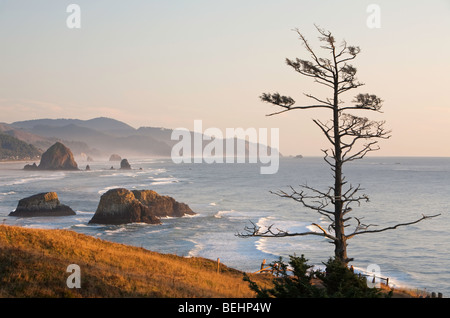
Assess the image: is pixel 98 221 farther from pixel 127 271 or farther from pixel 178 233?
pixel 127 271

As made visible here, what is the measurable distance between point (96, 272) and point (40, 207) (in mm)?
49311

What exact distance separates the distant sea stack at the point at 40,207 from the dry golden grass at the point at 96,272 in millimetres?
38081

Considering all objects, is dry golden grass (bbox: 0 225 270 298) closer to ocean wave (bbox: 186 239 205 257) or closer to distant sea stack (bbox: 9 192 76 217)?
ocean wave (bbox: 186 239 205 257)

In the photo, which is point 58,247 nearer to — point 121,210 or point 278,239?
point 278,239

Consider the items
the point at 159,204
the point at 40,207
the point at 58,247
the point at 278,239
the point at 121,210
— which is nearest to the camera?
the point at 58,247

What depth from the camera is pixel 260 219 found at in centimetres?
6272

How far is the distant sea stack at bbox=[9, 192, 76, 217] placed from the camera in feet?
197

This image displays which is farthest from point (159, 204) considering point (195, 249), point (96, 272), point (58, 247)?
point (96, 272)

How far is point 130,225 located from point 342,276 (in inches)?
1831

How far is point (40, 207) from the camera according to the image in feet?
200

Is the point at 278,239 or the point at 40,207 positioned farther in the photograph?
the point at 40,207

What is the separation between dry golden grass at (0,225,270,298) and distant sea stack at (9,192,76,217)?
38081 mm
